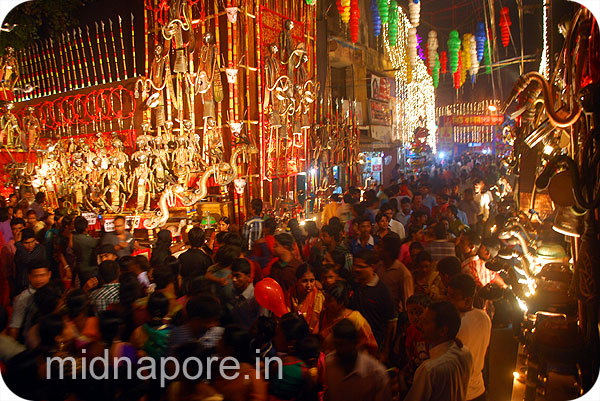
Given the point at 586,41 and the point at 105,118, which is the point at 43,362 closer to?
the point at 586,41

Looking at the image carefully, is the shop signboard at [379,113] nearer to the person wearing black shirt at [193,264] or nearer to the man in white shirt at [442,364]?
the person wearing black shirt at [193,264]

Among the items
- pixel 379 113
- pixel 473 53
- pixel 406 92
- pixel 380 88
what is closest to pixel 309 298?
pixel 473 53

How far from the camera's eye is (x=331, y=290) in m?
3.38

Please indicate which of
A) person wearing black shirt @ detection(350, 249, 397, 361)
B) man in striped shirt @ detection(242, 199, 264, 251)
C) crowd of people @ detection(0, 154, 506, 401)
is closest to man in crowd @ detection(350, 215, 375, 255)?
crowd of people @ detection(0, 154, 506, 401)

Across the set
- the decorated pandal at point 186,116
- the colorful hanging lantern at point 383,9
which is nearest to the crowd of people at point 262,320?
the decorated pandal at point 186,116

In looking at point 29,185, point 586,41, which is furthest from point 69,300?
point 29,185

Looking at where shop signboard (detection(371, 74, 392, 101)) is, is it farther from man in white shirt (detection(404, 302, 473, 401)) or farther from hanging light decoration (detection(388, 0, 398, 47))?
man in white shirt (detection(404, 302, 473, 401))

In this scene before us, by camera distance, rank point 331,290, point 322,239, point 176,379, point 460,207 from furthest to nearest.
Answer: point 460,207 → point 322,239 → point 331,290 → point 176,379

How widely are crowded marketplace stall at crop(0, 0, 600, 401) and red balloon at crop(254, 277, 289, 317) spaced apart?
0.02 m

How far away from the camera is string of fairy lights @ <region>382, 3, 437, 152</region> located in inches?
846

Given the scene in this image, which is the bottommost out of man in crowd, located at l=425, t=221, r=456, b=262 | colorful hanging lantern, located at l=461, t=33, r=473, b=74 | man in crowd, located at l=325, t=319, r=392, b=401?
man in crowd, located at l=325, t=319, r=392, b=401

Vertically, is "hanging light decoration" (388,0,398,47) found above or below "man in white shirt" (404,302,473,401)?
above

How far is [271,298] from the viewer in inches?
149

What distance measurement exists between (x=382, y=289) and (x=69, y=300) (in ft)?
7.87
